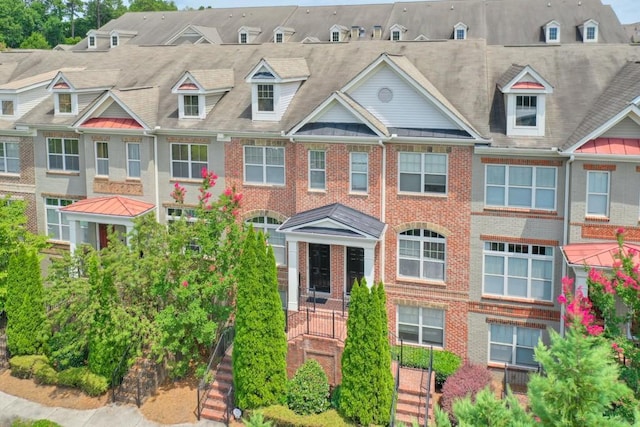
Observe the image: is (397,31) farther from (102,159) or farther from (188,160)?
(102,159)

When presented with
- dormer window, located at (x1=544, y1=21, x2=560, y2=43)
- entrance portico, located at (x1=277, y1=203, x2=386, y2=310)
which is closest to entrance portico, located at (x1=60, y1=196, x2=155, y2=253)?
entrance portico, located at (x1=277, y1=203, x2=386, y2=310)

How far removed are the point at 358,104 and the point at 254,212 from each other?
20.8 ft

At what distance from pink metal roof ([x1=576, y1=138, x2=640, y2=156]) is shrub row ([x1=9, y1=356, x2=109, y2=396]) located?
19.1m

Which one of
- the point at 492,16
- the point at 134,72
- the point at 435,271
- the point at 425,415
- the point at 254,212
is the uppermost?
the point at 492,16

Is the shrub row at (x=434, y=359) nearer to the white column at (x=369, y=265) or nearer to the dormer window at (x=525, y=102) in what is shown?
the white column at (x=369, y=265)

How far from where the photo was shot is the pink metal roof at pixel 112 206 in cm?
2825

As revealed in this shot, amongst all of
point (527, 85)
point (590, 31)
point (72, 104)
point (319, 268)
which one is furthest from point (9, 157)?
point (590, 31)

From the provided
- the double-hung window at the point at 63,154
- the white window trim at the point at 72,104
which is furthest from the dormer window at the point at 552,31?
the double-hung window at the point at 63,154

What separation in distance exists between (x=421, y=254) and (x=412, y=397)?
5570 mm

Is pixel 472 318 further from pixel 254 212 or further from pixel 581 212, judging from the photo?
pixel 254 212

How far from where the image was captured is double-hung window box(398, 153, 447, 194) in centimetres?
2467

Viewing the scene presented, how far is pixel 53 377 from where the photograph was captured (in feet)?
82.1

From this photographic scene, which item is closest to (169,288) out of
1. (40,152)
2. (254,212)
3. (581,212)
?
(254,212)

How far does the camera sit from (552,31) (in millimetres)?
58875
